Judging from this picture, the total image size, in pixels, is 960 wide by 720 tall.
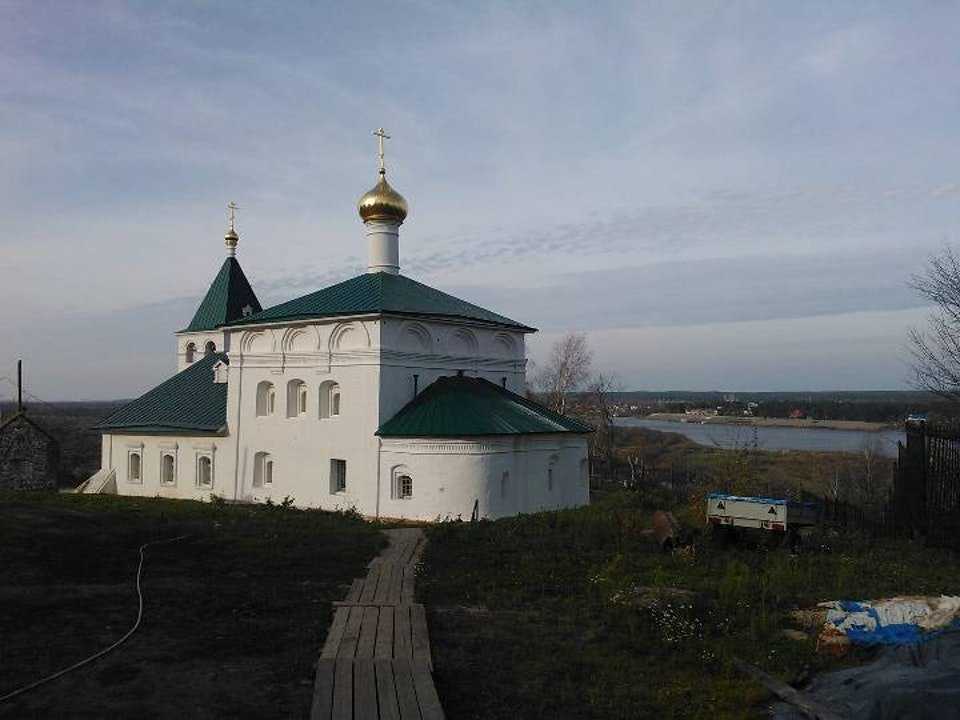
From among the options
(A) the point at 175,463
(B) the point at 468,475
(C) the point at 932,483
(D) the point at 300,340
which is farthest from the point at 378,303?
(C) the point at 932,483

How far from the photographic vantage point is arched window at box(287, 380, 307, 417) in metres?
20.4

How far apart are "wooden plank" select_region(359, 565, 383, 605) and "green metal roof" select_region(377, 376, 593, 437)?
7504mm

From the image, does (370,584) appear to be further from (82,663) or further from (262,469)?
(262,469)

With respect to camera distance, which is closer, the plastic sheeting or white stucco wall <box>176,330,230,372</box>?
the plastic sheeting

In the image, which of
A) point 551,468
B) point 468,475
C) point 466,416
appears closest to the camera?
point 468,475

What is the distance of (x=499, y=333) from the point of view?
21.2 meters

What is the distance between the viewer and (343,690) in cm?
543

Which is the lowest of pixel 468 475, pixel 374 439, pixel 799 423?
pixel 799 423

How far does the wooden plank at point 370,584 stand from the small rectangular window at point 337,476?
9375mm

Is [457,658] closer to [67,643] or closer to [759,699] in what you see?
[759,699]

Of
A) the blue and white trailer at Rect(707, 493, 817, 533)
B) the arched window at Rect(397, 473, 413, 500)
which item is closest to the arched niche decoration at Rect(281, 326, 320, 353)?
the arched window at Rect(397, 473, 413, 500)

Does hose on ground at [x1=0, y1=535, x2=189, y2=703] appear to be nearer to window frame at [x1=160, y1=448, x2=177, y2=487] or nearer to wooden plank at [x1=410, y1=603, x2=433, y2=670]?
wooden plank at [x1=410, y1=603, x2=433, y2=670]

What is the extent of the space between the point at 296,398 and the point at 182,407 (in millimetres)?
5185

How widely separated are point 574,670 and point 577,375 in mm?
37219
